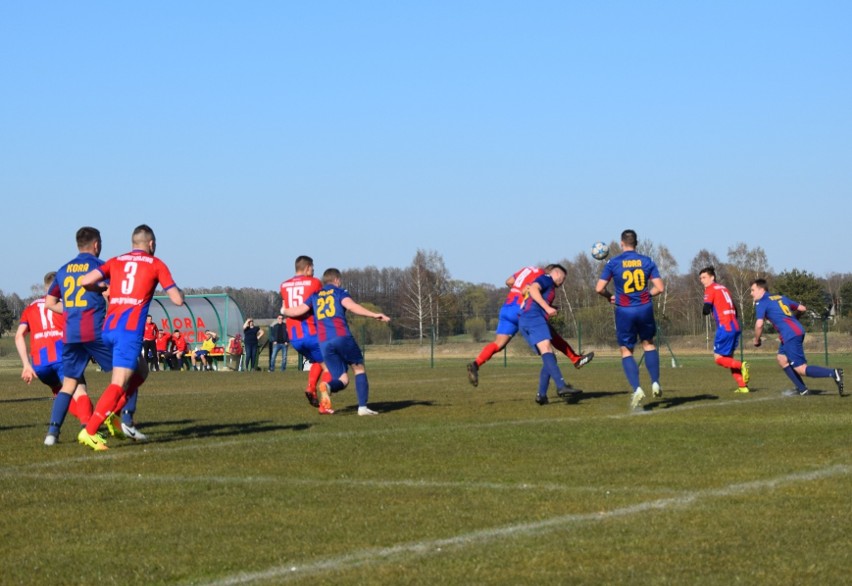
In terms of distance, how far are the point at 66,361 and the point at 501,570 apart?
7.59 meters

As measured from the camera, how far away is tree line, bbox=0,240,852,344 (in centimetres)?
5231

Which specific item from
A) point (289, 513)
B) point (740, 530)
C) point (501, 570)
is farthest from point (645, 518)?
point (289, 513)

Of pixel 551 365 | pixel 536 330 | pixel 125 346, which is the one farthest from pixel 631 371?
pixel 125 346

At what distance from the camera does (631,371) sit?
15.1 m

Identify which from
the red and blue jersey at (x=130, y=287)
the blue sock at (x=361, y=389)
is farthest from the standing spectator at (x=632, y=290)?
the red and blue jersey at (x=130, y=287)

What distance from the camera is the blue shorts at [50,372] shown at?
1416 centimetres

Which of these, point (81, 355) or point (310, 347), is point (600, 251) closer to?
point (310, 347)

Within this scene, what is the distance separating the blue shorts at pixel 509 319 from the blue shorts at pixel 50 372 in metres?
6.03

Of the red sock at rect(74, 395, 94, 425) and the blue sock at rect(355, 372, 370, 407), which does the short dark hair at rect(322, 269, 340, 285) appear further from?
the red sock at rect(74, 395, 94, 425)

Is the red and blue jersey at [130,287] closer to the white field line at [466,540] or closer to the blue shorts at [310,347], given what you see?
the blue shorts at [310,347]

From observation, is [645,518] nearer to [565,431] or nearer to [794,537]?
[794,537]

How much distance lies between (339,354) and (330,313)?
0.52 metres

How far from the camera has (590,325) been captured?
168ft

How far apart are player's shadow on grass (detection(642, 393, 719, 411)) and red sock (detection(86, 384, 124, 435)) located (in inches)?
264
